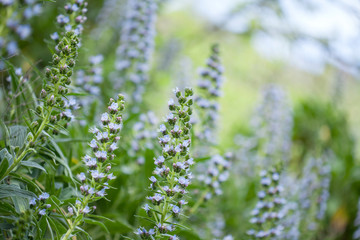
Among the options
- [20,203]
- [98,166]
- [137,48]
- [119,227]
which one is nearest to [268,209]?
[119,227]

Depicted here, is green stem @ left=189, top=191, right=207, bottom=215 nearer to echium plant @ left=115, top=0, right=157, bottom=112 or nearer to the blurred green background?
the blurred green background

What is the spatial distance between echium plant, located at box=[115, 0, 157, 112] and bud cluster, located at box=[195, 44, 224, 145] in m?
0.68

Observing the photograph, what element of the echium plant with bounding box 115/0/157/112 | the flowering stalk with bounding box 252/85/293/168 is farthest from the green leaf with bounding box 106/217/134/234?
the flowering stalk with bounding box 252/85/293/168

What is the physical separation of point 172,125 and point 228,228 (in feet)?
6.02

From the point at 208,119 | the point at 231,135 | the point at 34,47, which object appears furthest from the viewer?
the point at 231,135

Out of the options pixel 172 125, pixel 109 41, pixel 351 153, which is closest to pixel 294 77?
pixel 351 153

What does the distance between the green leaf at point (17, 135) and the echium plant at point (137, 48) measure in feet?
5.29

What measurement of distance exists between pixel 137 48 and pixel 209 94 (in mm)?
894

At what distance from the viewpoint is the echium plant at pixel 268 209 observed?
2.04m

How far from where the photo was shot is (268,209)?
2076 mm

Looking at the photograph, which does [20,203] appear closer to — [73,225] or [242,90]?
[73,225]

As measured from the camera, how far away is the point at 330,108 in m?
5.44

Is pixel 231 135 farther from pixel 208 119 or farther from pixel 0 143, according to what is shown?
pixel 0 143

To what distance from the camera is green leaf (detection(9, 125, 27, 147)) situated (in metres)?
1.47
